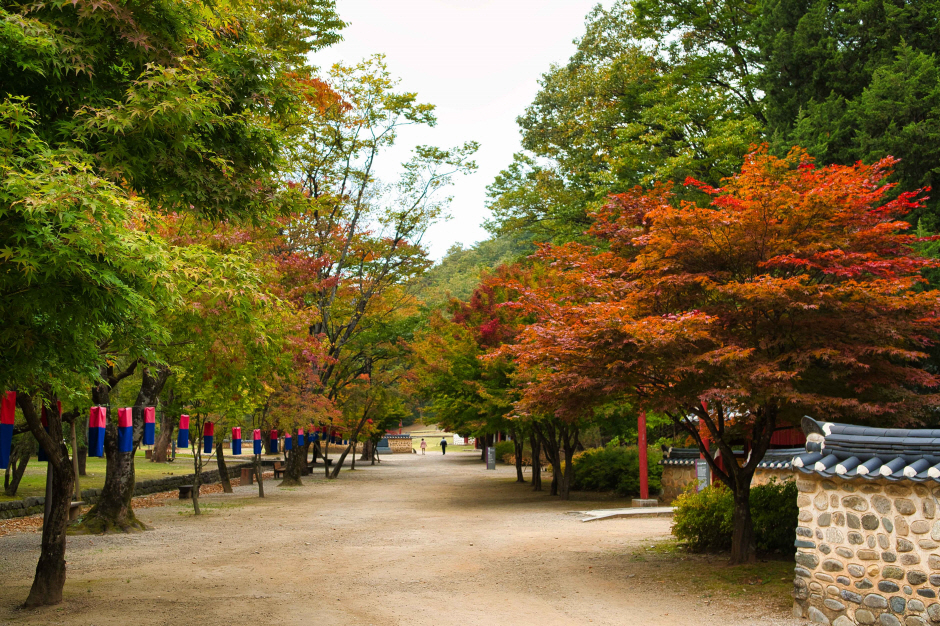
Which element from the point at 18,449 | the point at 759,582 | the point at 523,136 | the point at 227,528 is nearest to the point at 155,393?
the point at 227,528

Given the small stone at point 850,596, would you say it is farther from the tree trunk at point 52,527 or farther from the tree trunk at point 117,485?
the tree trunk at point 117,485

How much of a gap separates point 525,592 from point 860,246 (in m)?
5.74

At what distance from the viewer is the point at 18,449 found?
1823 cm

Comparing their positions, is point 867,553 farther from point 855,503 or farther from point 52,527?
point 52,527

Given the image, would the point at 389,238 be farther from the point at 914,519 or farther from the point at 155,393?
the point at 914,519

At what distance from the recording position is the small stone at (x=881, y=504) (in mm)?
6398

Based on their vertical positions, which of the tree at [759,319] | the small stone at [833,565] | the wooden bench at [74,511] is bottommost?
the wooden bench at [74,511]

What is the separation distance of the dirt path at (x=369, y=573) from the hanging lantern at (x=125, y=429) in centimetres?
168

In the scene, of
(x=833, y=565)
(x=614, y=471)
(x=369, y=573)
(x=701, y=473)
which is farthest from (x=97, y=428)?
(x=614, y=471)

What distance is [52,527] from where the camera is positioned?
7957mm

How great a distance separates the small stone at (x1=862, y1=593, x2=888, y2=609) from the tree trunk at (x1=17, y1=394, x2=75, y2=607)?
820 cm

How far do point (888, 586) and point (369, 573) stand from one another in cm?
616

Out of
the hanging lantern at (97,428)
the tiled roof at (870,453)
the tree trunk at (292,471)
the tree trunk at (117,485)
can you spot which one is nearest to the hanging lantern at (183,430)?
the tree trunk at (117,485)

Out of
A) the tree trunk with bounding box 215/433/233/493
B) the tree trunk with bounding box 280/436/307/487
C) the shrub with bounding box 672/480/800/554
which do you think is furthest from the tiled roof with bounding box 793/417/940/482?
the tree trunk with bounding box 280/436/307/487
